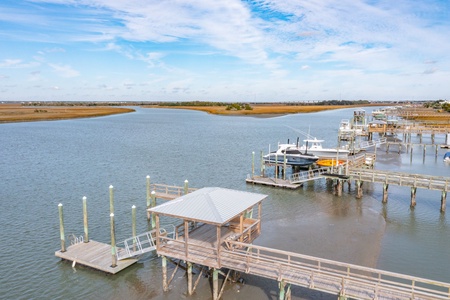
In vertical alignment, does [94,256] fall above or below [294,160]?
below

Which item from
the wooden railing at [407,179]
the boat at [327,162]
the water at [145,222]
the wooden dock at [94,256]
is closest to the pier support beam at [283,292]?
the water at [145,222]

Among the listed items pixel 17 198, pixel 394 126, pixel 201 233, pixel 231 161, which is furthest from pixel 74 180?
pixel 394 126

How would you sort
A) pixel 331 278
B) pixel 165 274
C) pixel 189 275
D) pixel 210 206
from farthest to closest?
1. pixel 165 274
2. pixel 189 275
3. pixel 210 206
4. pixel 331 278

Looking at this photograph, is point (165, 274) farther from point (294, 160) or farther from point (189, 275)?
point (294, 160)

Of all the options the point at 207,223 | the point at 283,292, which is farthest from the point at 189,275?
the point at 283,292

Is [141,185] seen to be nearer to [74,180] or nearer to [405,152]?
[74,180]

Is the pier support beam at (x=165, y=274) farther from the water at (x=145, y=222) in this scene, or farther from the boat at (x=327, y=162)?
the boat at (x=327, y=162)
